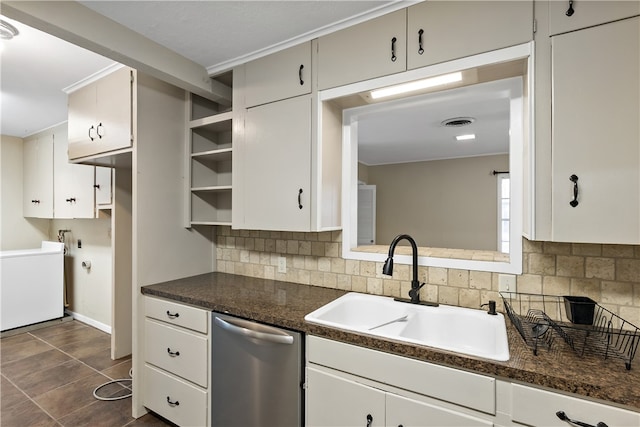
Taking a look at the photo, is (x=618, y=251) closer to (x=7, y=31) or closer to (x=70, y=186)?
(x=7, y=31)

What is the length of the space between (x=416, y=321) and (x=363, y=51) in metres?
1.46

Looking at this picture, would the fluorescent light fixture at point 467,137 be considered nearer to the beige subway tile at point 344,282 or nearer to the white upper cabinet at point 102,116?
the beige subway tile at point 344,282

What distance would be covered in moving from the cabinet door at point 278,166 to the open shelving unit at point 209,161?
268mm

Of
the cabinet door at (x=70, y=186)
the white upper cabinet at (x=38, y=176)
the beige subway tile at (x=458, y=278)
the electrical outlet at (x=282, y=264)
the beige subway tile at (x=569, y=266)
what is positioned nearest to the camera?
the beige subway tile at (x=569, y=266)

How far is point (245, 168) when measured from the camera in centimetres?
208

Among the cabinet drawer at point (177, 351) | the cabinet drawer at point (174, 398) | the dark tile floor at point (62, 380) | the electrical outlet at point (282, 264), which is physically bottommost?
the dark tile floor at point (62, 380)

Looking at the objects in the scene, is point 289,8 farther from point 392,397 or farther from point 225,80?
point 392,397

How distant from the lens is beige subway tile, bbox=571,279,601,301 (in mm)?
1395

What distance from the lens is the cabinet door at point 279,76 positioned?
1.87m

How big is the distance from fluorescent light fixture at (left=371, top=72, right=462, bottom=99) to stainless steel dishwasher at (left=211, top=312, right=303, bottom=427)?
135 cm

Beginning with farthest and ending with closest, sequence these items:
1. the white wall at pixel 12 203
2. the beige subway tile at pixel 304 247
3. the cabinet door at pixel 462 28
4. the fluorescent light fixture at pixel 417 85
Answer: the white wall at pixel 12 203, the beige subway tile at pixel 304 247, the fluorescent light fixture at pixel 417 85, the cabinet door at pixel 462 28

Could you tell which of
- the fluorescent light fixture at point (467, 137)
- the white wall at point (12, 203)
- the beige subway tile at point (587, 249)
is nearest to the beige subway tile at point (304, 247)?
the beige subway tile at point (587, 249)

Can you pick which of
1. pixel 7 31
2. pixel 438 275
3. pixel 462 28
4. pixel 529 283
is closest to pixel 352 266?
pixel 438 275

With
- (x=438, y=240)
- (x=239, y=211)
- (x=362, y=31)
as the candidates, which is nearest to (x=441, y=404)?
(x=239, y=211)
